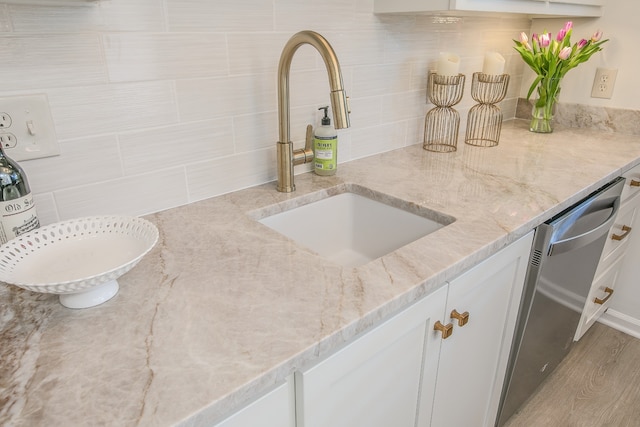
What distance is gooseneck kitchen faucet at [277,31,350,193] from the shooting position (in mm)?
846

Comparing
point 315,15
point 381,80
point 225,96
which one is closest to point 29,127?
point 225,96

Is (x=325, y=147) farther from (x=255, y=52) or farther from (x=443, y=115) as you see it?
(x=443, y=115)

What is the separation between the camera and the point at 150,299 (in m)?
0.70

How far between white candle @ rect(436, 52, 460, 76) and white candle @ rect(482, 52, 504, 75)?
0.62ft

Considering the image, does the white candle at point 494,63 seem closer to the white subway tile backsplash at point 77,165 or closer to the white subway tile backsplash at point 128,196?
the white subway tile backsplash at point 128,196

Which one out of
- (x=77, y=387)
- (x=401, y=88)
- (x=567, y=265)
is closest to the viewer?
(x=77, y=387)

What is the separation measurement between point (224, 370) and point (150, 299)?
0.73 feet

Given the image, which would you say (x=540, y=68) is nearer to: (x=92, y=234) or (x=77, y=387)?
(x=92, y=234)

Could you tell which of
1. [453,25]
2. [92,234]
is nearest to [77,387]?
[92,234]

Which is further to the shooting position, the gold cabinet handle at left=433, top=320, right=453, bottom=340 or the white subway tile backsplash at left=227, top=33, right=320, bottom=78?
the white subway tile backsplash at left=227, top=33, right=320, bottom=78

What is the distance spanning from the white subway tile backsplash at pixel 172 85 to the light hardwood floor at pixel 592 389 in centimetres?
113

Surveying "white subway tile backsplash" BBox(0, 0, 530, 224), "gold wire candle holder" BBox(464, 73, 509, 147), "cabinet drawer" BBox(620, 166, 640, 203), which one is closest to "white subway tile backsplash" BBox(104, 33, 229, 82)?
"white subway tile backsplash" BBox(0, 0, 530, 224)

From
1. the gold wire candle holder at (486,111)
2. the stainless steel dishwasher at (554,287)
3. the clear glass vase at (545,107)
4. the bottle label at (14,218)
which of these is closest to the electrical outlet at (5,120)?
the bottle label at (14,218)

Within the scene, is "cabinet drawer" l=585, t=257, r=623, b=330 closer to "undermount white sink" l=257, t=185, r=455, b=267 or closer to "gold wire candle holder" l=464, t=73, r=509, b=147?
"gold wire candle holder" l=464, t=73, r=509, b=147
